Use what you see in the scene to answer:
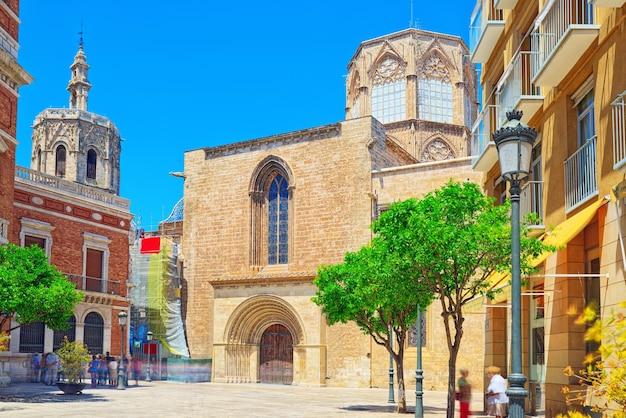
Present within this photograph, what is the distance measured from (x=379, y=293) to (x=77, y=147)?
37140 mm

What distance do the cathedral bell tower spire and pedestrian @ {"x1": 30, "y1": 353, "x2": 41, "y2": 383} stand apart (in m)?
26.6

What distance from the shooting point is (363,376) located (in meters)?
30.4

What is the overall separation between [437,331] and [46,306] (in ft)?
50.6

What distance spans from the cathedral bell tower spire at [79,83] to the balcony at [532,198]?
43200mm

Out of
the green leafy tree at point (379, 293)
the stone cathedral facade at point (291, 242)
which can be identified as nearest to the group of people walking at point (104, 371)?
the stone cathedral facade at point (291, 242)

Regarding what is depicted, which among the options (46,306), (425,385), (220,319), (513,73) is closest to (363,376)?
(425,385)

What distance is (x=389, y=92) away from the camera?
41.4m

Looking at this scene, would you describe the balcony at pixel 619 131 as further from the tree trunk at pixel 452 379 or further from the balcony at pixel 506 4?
the balcony at pixel 506 4

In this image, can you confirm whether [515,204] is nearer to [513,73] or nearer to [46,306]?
[513,73]

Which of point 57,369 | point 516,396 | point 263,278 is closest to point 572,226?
point 516,396

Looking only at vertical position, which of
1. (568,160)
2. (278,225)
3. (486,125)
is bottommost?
(568,160)

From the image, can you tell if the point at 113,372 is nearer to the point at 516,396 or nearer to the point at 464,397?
the point at 464,397

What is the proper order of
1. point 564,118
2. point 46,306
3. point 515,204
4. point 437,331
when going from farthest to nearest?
point 437,331 → point 46,306 → point 564,118 → point 515,204

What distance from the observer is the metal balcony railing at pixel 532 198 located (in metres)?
14.1
